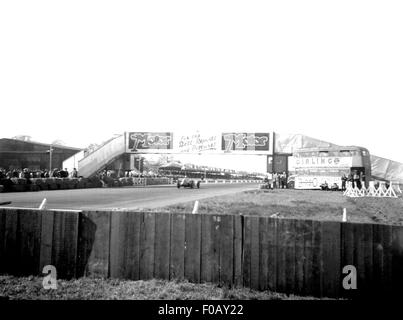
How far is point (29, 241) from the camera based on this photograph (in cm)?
724

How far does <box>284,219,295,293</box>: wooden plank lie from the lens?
248 inches

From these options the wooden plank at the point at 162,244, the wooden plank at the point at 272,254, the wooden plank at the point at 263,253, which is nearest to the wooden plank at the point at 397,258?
the wooden plank at the point at 272,254

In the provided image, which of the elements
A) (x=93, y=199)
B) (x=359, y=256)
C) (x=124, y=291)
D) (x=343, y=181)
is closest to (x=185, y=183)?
(x=343, y=181)

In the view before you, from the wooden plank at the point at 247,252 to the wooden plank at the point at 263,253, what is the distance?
197mm

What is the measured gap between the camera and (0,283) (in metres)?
6.51

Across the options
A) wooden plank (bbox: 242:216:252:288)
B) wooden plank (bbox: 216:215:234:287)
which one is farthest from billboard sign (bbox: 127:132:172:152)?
wooden plank (bbox: 242:216:252:288)

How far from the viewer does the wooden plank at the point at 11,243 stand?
7133mm

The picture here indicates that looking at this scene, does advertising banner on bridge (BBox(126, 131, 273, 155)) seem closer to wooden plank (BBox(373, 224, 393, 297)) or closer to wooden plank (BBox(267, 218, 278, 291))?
wooden plank (BBox(267, 218, 278, 291))

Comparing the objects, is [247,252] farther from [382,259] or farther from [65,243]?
[65,243]

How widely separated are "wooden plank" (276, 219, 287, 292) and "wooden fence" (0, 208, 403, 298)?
2 centimetres

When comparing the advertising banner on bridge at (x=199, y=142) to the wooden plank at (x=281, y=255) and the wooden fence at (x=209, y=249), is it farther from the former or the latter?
the wooden plank at (x=281, y=255)

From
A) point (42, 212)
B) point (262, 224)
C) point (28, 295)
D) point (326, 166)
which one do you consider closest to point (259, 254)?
point (262, 224)

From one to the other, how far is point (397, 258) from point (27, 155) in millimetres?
60568
